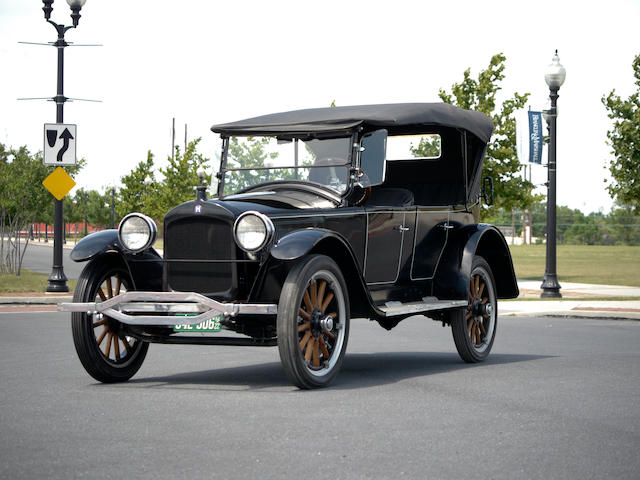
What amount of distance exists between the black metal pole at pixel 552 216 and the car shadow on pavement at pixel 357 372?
34.6ft

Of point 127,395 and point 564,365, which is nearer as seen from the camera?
point 127,395

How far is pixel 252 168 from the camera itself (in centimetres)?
971

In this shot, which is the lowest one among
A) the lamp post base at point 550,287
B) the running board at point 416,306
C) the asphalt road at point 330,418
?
the asphalt road at point 330,418

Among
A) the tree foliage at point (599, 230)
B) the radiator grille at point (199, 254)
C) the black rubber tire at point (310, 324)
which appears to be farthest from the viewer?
the tree foliage at point (599, 230)

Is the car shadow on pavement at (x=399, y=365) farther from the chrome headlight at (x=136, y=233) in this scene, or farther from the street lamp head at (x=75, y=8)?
the street lamp head at (x=75, y=8)

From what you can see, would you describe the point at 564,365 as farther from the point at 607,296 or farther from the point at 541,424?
the point at 607,296

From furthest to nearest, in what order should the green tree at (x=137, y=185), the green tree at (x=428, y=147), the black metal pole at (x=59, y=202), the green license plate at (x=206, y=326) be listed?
the green tree at (x=137, y=185) < the black metal pole at (x=59, y=202) < the green tree at (x=428, y=147) < the green license plate at (x=206, y=326)

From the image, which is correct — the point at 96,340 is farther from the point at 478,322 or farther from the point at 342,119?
the point at 478,322

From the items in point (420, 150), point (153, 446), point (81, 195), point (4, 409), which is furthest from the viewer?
point (81, 195)

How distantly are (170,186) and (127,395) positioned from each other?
45.0 meters

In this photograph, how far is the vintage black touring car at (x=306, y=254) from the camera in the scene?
7.92 metres

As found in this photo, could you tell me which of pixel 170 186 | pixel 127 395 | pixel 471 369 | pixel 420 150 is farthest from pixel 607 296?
pixel 170 186

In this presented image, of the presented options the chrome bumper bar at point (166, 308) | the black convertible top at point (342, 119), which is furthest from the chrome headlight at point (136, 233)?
the black convertible top at point (342, 119)

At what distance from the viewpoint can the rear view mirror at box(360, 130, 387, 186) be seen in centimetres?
938
